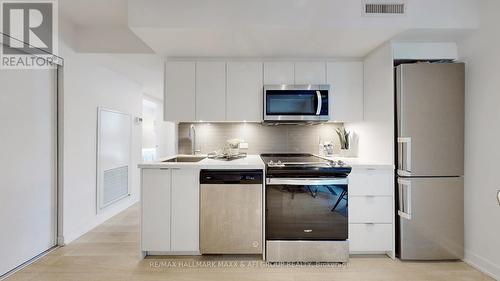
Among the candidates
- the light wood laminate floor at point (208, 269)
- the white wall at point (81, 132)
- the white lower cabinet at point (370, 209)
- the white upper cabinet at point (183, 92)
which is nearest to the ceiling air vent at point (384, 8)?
the white lower cabinet at point (370, 209)

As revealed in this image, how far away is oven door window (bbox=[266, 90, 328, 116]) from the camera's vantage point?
2.79 meters

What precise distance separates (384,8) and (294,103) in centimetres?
118

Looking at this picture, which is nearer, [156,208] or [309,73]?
[156,208]

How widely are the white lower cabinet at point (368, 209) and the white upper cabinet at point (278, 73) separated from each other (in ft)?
4.09

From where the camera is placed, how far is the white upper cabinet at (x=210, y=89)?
9.32 feet

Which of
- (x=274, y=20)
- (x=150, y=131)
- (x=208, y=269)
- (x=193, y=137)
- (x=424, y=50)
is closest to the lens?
(x=274, y=20)

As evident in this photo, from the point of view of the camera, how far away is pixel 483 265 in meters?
2.17

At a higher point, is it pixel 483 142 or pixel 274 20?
pixel 274 20

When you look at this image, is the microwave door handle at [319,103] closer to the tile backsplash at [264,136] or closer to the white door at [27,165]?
the tile backsplash at [264,136]

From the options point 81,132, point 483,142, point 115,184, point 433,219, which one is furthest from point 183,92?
point 483,142

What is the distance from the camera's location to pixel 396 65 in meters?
2.57

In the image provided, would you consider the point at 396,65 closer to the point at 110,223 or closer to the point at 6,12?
the point at 6,12

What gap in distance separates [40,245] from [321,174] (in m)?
2.86

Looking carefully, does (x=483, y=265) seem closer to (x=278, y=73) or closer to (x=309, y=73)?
(x=309, y=73)
